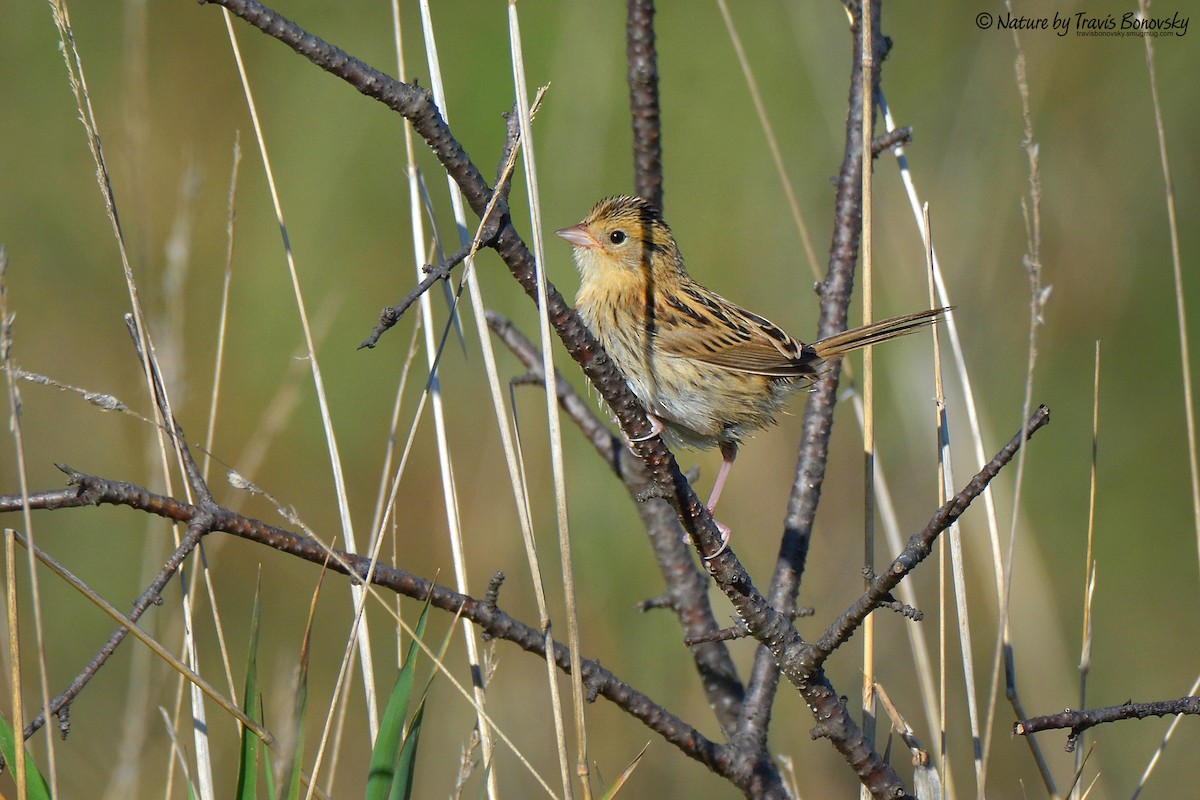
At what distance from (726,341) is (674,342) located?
0.60 feet

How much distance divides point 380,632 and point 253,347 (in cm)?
173

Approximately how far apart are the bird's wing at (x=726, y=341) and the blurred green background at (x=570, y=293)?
1165 millimetres

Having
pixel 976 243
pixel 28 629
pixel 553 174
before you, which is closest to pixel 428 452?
pixel 553 174

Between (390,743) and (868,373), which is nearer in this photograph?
(390,743)

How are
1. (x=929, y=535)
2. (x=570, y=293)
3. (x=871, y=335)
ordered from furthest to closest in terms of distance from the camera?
(x=570, y=293) < (x=871, y=335) < (x=929, y=535)

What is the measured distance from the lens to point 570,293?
5719mm

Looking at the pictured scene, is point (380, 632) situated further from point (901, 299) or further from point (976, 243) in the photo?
point (976, 243)

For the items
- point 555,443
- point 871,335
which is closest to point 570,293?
point 871,335

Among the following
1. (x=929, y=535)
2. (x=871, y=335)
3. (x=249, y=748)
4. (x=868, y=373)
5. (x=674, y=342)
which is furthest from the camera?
(x=674, y=342)

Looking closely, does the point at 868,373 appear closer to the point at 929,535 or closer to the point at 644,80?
the point at 929,535

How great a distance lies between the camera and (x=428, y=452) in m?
5.86

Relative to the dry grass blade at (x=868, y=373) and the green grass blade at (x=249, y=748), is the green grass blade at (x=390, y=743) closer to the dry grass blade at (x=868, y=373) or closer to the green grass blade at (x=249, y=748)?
the green grass blade at (x=249, y=748)

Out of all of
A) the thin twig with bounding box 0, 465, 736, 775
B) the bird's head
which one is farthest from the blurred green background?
the thin twig with bounding box 0, 465, 736, 775

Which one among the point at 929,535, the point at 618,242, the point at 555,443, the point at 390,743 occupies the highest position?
the point at 618,242
